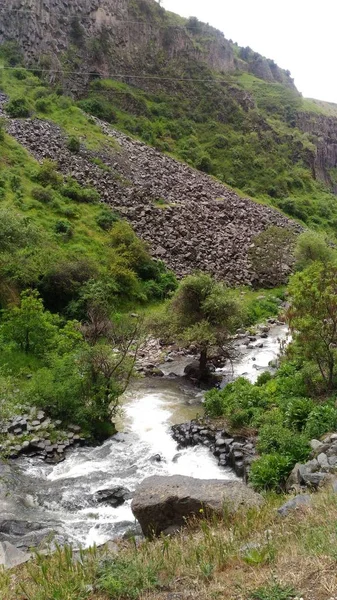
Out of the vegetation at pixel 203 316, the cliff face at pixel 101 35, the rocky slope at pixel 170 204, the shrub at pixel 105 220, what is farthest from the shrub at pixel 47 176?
the cliff face at pixel 101 35

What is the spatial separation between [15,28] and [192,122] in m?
35.2

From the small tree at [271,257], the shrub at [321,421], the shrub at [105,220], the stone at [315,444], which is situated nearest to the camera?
the stone at [315,444]

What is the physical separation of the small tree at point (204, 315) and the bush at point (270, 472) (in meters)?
11.5

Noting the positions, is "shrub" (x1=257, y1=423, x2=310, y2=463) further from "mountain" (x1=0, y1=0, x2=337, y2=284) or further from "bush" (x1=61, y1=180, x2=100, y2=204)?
"bush" (x1=61, y1=180, x2=100, y2=204)

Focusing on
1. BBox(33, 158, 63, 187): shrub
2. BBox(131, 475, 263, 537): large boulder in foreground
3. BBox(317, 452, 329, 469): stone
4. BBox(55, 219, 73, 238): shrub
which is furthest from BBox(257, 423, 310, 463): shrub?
BBox(33, 158, 63, 187): shrub

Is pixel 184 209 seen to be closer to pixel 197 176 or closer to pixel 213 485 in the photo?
pixel 197 176

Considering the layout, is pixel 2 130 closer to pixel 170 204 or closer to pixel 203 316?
pixel 170 204

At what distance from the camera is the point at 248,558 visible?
613cm

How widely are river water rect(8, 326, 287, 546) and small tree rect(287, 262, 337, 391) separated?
577cm

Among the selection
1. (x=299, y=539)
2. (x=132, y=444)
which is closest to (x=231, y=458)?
(x=132, y=444)

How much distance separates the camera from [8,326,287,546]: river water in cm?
1330

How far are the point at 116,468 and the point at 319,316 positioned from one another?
31.3 ft

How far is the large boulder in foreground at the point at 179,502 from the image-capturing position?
961 cm

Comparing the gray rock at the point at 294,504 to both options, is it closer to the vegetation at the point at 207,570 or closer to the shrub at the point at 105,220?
the vegetation at the point at 207,570
